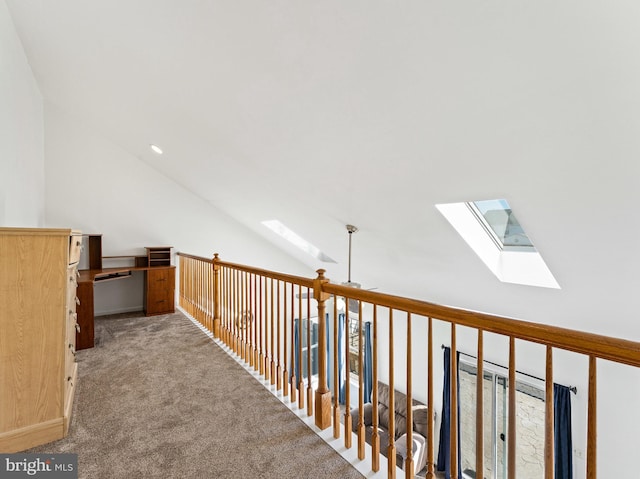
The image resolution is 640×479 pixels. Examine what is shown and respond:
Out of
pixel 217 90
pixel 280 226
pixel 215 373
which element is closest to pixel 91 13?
pixel 217 90

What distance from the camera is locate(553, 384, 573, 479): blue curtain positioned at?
385cm

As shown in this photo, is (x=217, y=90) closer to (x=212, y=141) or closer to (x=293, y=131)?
(x=293, y=131)

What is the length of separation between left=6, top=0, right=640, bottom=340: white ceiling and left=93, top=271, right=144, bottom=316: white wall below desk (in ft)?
8.14

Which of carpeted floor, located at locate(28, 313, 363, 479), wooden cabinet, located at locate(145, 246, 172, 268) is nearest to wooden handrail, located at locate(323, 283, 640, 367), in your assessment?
carpeted floor, located at locate(28, 313, 363, 479)

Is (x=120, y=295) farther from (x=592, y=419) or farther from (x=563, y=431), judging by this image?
(x=563, y=431)

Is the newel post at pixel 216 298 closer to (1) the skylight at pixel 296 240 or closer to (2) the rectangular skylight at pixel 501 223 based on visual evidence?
(1) the skylight at pixel 296 240

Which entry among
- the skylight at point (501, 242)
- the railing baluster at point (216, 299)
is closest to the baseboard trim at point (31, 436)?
the railing baluster at point (216, 299)

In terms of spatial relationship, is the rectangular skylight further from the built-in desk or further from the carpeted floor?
the built-in desk

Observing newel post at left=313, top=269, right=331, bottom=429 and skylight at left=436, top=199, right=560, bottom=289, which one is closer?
newel post at left=313, top=269, right=331, bottom=429

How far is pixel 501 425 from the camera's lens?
4723 millimetres

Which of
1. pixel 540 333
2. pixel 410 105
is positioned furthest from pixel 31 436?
pixel 410 105

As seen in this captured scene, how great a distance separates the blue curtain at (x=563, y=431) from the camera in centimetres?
385

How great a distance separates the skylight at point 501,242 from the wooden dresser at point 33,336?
120 inches

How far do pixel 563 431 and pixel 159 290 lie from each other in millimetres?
5624
